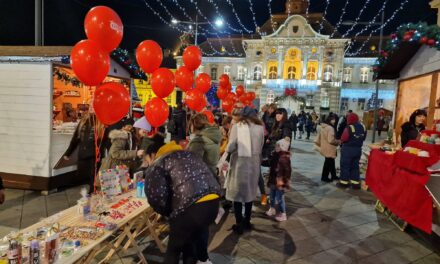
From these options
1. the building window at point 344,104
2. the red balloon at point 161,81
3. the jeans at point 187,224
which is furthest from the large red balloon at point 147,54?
the building window at point 344,104

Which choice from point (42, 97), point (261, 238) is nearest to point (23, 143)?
point (42, 97)

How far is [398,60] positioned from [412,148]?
3.49 metres

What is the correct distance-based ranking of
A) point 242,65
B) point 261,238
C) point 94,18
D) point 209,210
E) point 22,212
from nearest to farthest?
point 209,210, point 94,18, point 261,238, point 22,212, point 242,65

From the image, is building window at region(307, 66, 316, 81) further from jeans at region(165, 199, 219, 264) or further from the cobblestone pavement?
jeans at region(165, 199, 219, 264)

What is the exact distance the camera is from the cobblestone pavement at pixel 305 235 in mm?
3879

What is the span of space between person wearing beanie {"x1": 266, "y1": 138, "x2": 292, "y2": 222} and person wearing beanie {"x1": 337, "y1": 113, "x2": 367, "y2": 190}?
265 cm

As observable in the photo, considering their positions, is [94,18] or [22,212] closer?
[94,18]

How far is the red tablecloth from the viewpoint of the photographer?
406cm

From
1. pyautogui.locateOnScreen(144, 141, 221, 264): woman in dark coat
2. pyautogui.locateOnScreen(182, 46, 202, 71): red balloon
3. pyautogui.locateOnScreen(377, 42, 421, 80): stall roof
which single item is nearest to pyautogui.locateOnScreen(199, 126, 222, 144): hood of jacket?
pyautogui.locateOnScreen(144, 141, 221, 264): woman in dark coat

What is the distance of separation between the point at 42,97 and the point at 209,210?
15.7ft

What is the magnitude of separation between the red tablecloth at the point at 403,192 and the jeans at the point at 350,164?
1.16 meters

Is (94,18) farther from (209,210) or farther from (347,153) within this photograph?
(347,153)

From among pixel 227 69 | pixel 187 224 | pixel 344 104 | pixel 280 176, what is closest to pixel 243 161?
pixel 280 176

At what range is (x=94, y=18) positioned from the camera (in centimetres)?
356
